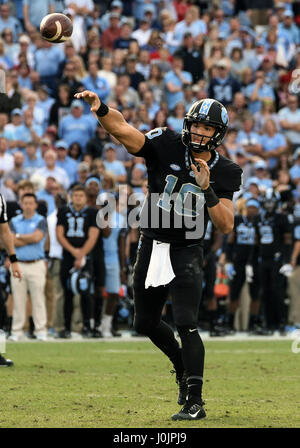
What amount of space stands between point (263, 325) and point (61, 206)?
3489 mm

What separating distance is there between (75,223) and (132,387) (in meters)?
5.44

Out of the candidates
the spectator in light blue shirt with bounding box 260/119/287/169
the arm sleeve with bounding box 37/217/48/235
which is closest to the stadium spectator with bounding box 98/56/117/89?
the spectator in light blue shirt with bounding box 260/119/287/169

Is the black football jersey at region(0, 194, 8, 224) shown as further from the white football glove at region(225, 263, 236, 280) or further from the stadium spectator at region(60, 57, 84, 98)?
the stadium spectator at region(60, 57, 84, 98)

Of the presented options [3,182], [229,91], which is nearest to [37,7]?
[229,91]

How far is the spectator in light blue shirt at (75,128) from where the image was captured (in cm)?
1686

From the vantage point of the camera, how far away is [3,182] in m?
15.0

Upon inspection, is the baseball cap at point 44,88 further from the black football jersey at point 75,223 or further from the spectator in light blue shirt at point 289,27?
the spectator in light blue shirt at point 289,27

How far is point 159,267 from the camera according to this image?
6.88 metres

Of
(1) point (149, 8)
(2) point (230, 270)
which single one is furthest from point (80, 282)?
(1) point (149, 8)

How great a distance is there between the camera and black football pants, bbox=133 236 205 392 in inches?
260

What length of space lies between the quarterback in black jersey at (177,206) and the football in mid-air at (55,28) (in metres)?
1.24

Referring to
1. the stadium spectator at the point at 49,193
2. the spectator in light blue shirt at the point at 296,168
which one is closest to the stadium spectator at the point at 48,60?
the stadium spectator at the point at 49,193

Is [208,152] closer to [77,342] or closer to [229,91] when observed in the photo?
[77,342]

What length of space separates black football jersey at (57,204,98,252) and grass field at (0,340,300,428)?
60.7 inches
